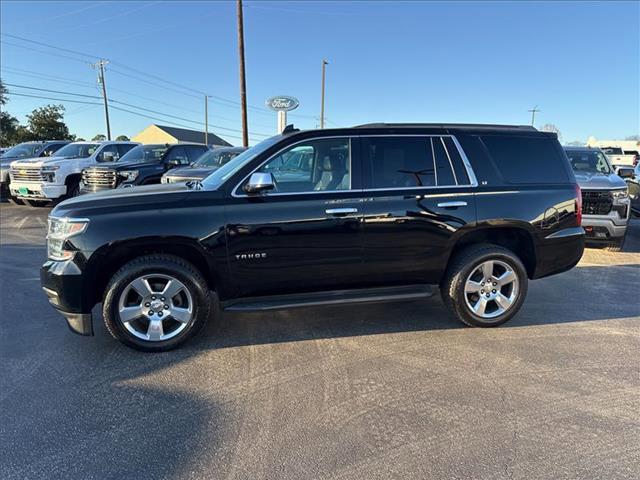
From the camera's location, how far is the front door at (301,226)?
3.98m

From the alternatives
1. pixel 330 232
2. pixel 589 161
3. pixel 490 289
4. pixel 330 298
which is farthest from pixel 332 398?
pixel 589 161

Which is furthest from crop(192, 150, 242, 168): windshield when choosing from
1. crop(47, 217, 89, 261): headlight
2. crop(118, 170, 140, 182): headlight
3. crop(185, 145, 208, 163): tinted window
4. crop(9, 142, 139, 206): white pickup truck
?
crop(47, 217, 89, 261): headlight

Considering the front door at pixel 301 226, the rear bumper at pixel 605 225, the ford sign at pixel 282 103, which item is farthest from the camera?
the ford sign at pixel 282 103

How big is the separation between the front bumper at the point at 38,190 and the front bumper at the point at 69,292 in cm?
958

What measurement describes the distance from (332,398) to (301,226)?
4.91 ft

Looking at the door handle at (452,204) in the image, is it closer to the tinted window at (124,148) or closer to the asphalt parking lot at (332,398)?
the asphalt parking lot at (332,398)

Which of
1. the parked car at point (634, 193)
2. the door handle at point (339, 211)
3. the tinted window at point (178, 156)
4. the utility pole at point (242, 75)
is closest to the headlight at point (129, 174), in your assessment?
the tinted window at point (178, 156)

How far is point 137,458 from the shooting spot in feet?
8.57

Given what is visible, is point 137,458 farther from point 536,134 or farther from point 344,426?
point 536,134

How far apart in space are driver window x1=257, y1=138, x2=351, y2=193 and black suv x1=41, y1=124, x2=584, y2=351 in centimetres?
1

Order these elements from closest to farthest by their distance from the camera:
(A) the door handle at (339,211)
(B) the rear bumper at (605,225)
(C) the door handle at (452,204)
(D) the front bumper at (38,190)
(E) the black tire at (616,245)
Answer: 1. (A) the door handle at (339,211)
2. (C) the door handle at (452,204)
3. (B) the rear bumper at (605,225)
4. (E) the black tire at (616,245)
5. (D) the front bumper at (38,190)

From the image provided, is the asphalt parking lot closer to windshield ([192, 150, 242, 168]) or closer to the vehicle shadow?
the vehicle shadow

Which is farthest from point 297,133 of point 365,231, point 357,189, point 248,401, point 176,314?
point 248,401

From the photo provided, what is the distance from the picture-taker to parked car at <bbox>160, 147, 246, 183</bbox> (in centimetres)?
1005
